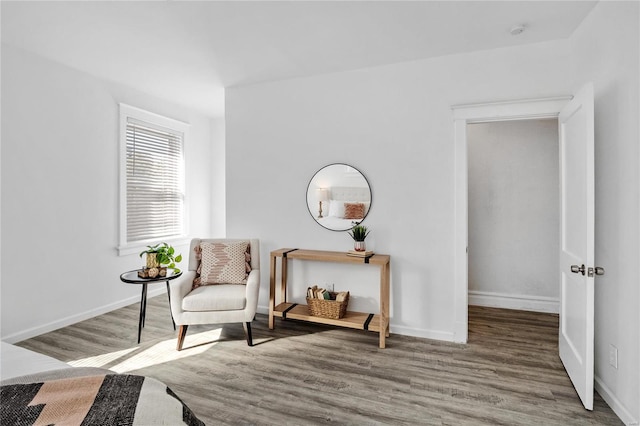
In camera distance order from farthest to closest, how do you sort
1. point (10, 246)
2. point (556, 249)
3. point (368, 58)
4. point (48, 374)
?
point (556, 249) → point (368, 58) → point (10, 246) → point (48, 374)

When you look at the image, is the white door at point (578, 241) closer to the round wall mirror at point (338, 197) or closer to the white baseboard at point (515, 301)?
the white baseboard at point (515, 301)

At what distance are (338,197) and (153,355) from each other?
2144 mm

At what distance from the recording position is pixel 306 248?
11.8 ft

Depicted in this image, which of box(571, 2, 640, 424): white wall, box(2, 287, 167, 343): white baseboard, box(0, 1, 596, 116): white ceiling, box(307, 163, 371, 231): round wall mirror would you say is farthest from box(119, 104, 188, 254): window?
box(571, 2, 640, 424): white wall

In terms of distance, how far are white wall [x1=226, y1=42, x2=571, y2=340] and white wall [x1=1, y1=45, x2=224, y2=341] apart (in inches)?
59.2

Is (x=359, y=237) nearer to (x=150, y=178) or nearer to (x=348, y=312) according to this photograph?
(x=348, y=312)

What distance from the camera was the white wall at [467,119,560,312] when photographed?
392cm

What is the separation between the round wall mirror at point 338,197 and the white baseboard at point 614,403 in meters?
2.10

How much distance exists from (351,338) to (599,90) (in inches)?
105

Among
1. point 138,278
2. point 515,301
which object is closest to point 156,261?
point 138,278

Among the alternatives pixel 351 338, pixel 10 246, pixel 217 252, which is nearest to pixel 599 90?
pixel 351 338

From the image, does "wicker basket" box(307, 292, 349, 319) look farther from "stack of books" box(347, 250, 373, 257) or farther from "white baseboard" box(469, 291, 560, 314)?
"white baseboard" box(469, 291, 560, 314)

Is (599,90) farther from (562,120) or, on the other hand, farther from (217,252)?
(217,252)

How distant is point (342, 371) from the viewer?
8.25ft
